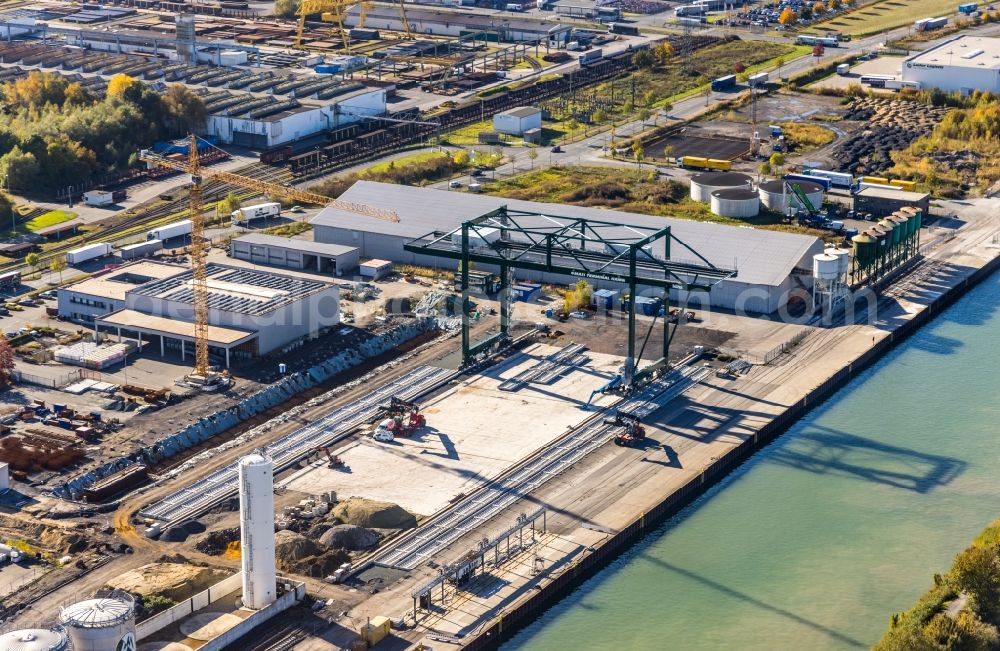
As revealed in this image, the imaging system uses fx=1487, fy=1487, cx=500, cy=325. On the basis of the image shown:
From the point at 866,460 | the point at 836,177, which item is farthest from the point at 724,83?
the point at 866,460

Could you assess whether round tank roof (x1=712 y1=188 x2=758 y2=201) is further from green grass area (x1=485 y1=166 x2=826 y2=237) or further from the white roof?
the white roof

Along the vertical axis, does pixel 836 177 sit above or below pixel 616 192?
above

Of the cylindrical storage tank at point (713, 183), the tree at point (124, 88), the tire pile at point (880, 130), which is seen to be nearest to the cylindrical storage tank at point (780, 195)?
the cylindrical storage tank at point (713, 183)

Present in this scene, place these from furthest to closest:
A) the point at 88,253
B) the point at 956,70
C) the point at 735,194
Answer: the point at 956,70 < the point at 735,194 < the point at 88,253

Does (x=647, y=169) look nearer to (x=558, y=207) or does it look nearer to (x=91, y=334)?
(x=558, y=207)

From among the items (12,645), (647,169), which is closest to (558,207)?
(647,169)

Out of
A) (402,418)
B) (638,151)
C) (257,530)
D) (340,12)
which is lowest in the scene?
(402,418)

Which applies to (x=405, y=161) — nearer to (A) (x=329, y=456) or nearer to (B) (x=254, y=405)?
(B) (x=254, y=405)

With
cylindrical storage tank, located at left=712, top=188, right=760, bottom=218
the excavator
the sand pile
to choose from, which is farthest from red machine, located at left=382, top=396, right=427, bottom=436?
cylindrical storage tank, located at left=712, top=188, right=760, bottom=218

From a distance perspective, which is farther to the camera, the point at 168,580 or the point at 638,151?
the point at 638,151
